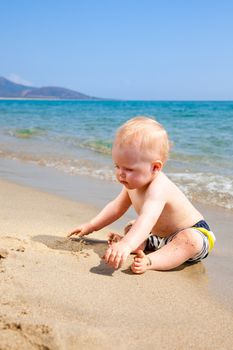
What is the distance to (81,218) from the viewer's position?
3559 millimetres

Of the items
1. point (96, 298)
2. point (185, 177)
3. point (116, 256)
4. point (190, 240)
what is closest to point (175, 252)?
point (190, 240)

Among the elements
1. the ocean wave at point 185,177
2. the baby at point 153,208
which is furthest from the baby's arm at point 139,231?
the ocean wave at point 185,177

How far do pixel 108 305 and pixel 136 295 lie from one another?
0.20 m

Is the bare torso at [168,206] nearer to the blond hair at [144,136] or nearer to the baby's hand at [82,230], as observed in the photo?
the blond hair at [144,136]

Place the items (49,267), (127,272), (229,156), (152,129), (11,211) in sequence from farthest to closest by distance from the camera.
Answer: (229,156)
(11,211)
(152,129)
(127,272)
(49,267)

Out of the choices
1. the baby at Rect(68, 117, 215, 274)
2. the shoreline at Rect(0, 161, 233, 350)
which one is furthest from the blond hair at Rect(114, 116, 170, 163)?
the shoreline at Rect(0, 161, 233, 350)

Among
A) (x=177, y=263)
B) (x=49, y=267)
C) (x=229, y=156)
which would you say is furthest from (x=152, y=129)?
(x=229, y=156)

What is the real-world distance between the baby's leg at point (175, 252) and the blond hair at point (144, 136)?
47 centimetres

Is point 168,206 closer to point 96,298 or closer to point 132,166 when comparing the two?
point 132,166

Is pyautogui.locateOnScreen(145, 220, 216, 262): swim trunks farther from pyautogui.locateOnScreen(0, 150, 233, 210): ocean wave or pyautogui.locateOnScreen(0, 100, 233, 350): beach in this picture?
pyautogui.locateOnScreen(0, 150, 233, 210): ocean wave

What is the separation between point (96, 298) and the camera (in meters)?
1.88

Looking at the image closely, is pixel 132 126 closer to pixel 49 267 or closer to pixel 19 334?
pixel 49 267

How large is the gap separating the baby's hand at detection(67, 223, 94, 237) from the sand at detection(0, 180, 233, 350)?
0.07 meters

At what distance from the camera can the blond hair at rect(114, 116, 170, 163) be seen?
240cm
